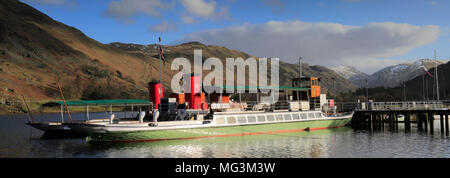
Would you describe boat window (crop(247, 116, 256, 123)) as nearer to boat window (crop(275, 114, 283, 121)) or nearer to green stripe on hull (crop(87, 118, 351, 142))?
green stripe on hull (crop(87, 118, 351, 142))

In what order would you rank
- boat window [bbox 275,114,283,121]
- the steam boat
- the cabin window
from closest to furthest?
the steam boat < the cabin window < boat window [bbox 275,114,283,121]

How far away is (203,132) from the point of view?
39.5 m

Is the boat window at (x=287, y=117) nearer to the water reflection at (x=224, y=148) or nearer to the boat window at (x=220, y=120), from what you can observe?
the water reflection at (x=224, y=148)

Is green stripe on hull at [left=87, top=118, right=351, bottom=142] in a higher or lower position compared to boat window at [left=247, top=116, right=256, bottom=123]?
lower

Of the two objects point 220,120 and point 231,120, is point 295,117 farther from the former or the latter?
point 220,120

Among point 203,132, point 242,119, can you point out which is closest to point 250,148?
point 203,132

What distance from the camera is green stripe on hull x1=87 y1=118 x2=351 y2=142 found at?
3541 centimetres

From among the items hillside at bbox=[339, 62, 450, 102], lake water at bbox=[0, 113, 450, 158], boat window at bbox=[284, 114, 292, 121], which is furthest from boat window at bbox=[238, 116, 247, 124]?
hillside at bbox=[339, 62, 450, 102]

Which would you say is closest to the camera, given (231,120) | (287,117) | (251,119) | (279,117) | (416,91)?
(231,120)

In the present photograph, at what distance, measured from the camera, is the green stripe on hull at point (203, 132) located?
116 feet

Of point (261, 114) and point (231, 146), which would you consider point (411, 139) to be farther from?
point (231, 146)

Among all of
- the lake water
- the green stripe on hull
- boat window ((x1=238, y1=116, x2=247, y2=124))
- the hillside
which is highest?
the hillside

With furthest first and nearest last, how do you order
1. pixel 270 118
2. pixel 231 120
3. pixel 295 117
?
pixel 295 117 < pixel 270 118 < pixel 231 120
